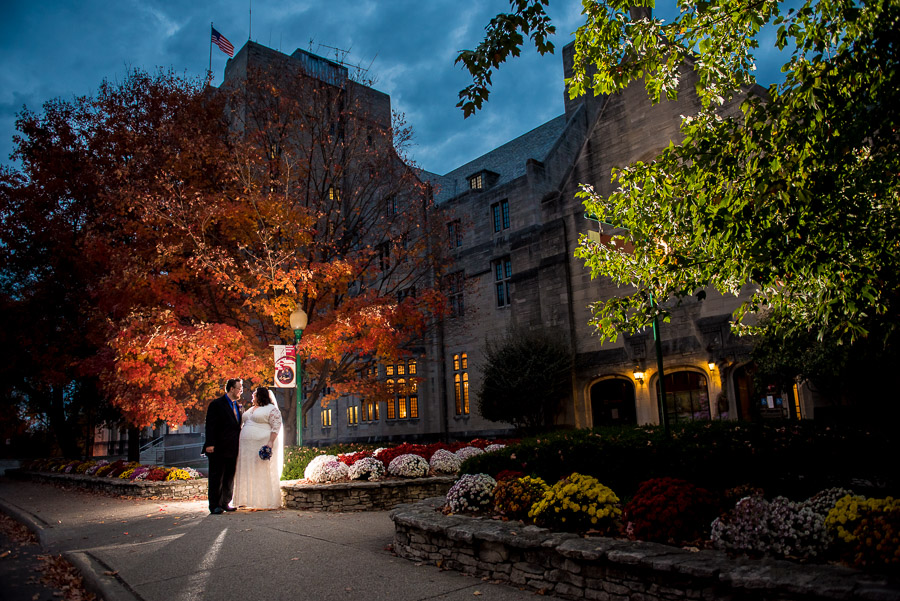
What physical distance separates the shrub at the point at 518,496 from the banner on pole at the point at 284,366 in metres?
7.44

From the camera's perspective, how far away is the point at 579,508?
20.5 feet

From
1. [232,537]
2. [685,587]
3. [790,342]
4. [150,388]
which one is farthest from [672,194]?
[150,388]

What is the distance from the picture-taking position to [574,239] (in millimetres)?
27219

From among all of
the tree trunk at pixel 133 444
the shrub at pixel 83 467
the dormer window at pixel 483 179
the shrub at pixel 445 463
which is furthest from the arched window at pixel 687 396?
the tree trunk at pixel 133 444

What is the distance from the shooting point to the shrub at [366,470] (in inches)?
469

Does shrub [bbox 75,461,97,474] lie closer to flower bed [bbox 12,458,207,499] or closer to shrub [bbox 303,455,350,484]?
flower bed [bbox 12,458,207,499]

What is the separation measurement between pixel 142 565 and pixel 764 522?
21.8 ft

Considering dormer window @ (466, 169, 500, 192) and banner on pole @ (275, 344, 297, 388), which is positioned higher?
dormer window @ (466, 169, 500, 192)

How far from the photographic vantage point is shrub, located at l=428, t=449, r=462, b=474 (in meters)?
12.5

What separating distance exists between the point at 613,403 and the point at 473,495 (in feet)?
64.2

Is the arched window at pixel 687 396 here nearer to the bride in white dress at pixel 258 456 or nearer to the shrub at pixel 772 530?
the bride in white dress at pixel 258 456

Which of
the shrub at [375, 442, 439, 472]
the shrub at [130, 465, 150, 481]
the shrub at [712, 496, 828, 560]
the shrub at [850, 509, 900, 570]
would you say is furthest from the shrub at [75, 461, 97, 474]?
the shrub at [850, 509, 900, 570]

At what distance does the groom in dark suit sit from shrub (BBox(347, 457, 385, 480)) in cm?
227

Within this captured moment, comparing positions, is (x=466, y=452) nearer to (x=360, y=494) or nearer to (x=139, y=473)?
(x=360, y=494)
